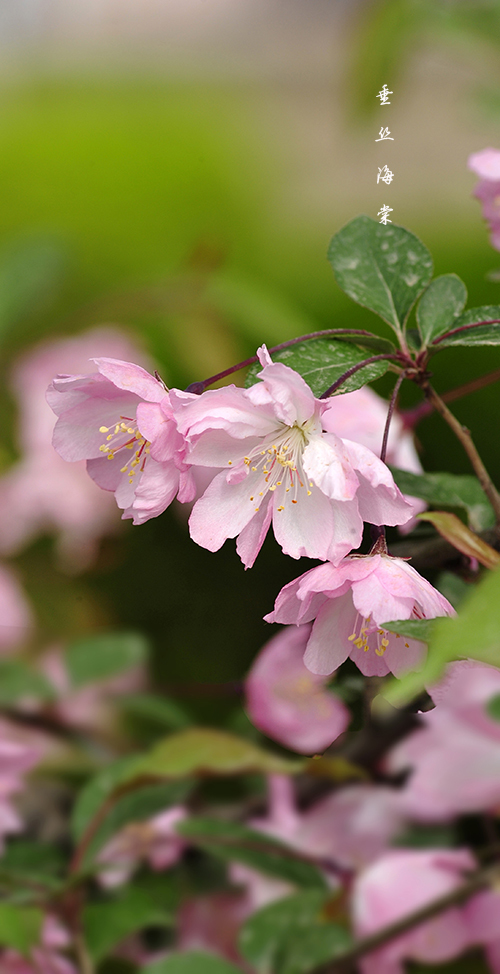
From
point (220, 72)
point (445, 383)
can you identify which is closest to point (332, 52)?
point (220, 72)

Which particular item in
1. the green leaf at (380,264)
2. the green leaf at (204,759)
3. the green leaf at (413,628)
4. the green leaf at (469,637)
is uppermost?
the green leaf at (380,264)

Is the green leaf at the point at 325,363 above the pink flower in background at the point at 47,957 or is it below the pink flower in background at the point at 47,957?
above

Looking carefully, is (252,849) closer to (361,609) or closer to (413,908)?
(413,908)

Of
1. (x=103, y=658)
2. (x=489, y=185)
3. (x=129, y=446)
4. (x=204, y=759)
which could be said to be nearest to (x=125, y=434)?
(x=129, y=446)

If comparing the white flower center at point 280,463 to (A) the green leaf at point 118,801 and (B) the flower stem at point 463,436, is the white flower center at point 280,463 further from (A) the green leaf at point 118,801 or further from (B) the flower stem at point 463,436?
(A) the green leaf at point 118,801

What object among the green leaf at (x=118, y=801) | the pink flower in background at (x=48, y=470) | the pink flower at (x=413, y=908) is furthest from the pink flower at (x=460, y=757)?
the pink flower in background at (x=48, y=470)

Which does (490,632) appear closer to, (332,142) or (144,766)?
(144,766)
